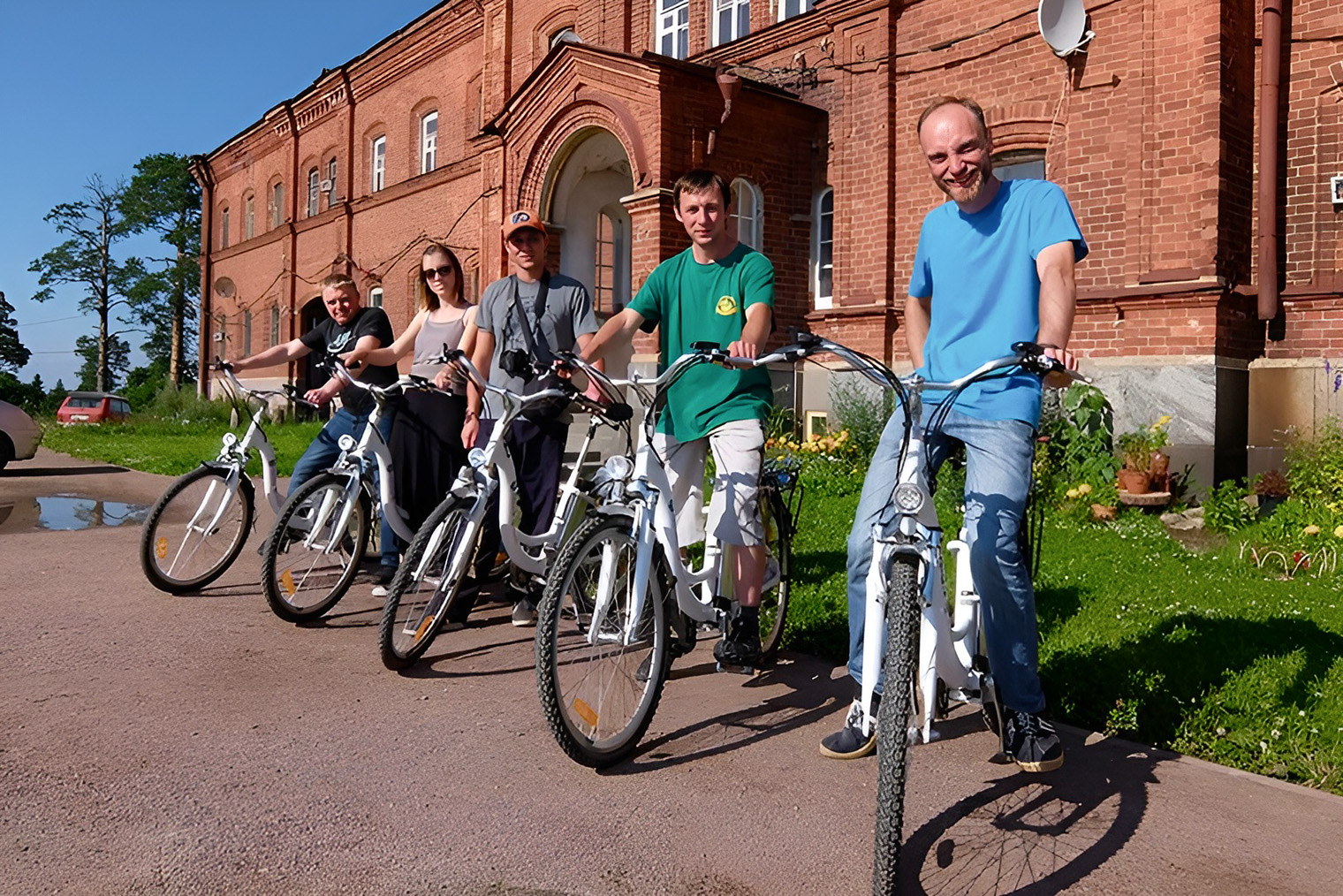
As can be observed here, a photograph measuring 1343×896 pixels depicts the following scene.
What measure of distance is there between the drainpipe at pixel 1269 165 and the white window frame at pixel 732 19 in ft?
24.2

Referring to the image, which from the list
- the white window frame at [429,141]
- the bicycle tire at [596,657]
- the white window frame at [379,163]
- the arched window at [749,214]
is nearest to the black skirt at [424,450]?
the bicycle tire at [596,657]

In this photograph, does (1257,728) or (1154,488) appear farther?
(1154,488)

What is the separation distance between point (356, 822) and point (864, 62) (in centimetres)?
1227

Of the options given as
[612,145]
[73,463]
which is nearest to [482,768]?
[612,145]

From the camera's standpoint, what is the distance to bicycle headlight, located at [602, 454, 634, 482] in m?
3.79

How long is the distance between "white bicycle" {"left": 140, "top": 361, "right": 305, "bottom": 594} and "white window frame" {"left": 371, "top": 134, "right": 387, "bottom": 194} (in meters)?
20.0

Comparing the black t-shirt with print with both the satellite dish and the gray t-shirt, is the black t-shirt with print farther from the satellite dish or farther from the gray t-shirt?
the satellite dish

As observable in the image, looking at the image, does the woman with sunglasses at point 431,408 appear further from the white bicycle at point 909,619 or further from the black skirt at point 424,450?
the white bicycle at point 909,619

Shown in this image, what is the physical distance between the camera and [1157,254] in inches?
393

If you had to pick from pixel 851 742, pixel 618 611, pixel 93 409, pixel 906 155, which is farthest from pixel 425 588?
pixel 93 409

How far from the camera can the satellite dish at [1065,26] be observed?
35.6 feet

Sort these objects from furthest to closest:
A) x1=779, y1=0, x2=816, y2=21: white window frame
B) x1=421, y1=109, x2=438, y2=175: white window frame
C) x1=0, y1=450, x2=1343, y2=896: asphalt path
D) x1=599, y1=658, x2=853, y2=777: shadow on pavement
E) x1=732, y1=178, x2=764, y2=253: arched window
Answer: x1=421, y1=109, x2=438, y2=175: white window frame
x1=779, y1=0, x2=816, y2=21: white window frame
x1=732, y1=178, x2=764, y2=253: arched window
x1=599, y1=658, x2=853, y2=777: shadow on pavement
x1=0, y1=450, x2=1343, y2=896: asphalt path

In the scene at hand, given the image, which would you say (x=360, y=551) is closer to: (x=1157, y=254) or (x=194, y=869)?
(x=194, y=869)

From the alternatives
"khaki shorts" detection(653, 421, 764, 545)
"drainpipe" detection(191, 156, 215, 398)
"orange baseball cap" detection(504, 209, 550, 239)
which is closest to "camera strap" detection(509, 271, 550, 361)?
"orange baseball cap" detection(504, 209, 550, 239)
